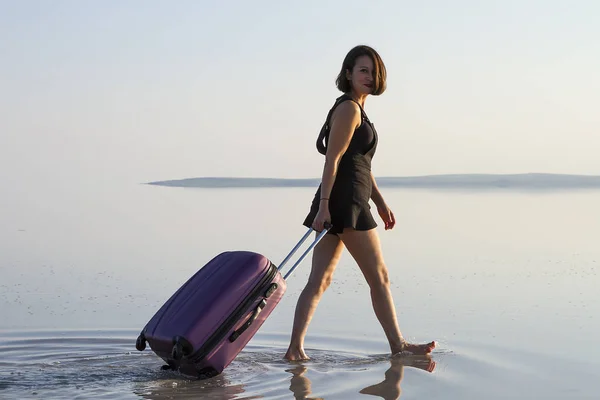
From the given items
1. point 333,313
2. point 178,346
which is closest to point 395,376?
point 178,346

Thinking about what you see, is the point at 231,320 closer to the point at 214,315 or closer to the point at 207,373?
the point at 214,315

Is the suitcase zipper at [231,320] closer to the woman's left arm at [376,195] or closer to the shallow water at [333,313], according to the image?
the shallow water at [333,313]

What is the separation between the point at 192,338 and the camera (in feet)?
14.1

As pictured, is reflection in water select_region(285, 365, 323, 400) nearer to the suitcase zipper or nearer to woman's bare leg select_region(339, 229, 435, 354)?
the suitcase zipper

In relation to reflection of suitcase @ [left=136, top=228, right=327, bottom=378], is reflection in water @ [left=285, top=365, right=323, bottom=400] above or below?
below

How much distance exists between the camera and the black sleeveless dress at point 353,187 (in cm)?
508

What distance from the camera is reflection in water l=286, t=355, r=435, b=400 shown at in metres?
4.38

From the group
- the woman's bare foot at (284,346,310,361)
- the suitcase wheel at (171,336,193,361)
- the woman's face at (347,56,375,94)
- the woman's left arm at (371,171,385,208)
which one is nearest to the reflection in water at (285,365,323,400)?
the woman's bare foot at (284,346,310,361)

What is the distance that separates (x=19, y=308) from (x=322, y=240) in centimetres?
227

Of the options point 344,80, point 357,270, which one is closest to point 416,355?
point 344,80

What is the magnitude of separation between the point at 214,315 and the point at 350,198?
1042 mm

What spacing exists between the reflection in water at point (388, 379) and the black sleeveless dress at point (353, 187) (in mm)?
649

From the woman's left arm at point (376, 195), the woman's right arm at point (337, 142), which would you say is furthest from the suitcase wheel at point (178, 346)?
the woman's left arm at point (376, 195)

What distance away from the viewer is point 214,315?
436 cm
